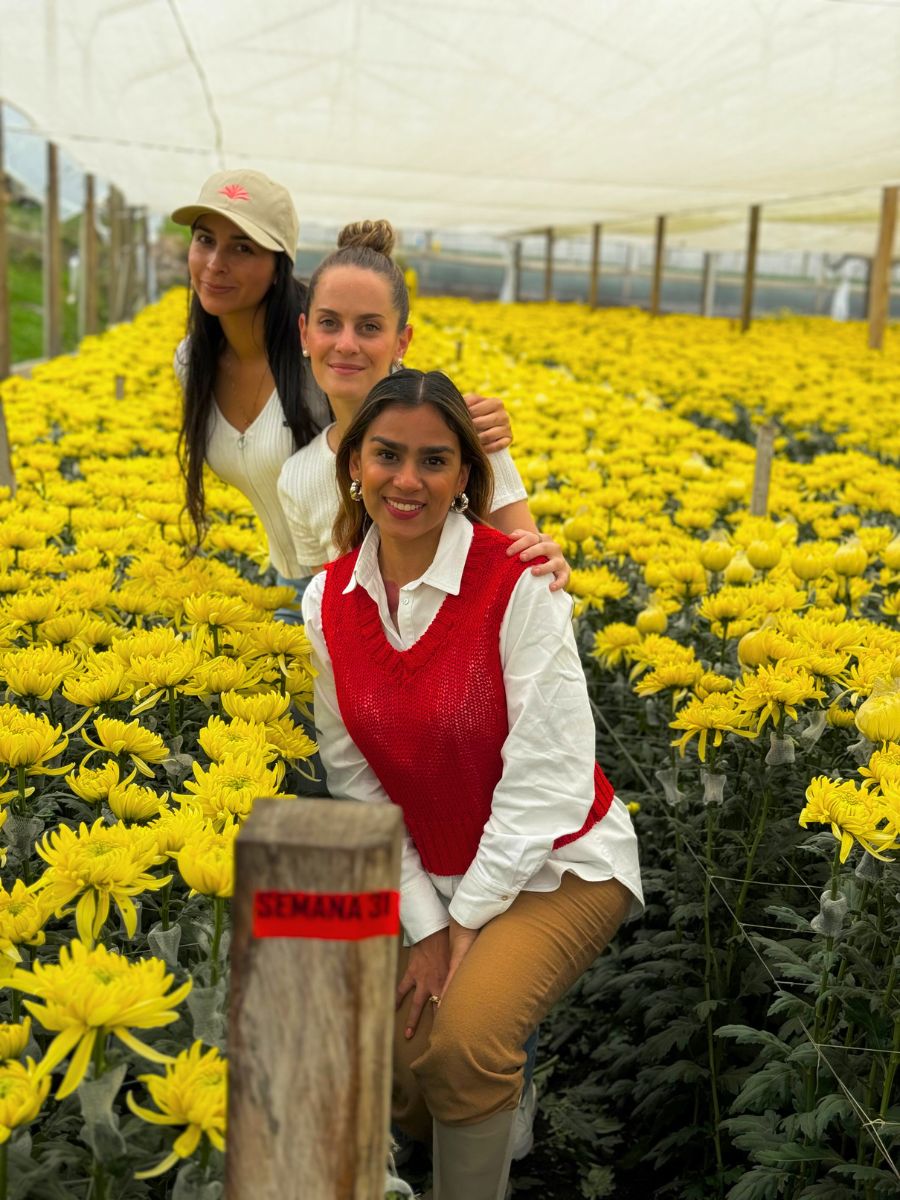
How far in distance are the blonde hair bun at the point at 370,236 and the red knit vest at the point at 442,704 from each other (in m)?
0.82

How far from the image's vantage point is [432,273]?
120 ft

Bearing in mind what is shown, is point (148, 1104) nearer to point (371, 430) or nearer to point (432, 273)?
point (371, 430)

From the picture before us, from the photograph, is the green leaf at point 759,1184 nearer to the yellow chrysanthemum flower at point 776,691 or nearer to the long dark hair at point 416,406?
the yellow chrysanthemum flower at point 776,691

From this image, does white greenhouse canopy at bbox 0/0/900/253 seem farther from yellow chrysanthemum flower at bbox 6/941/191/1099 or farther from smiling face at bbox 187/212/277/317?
yellow chrysanthemum flower at bbox 6/941/191/1099

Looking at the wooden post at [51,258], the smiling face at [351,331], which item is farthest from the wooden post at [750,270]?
the smiling face at [351,331]

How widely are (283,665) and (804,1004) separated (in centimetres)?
100

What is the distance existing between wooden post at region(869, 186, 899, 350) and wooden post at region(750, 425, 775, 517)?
30.4ft

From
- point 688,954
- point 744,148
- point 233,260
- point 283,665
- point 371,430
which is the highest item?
point 744,148

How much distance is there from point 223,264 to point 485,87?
238 inches

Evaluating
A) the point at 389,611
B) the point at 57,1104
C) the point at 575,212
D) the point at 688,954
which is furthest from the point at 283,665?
the point at 575,212

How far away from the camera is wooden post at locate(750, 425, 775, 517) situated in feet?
13.7

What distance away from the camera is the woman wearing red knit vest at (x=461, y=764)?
197 cm

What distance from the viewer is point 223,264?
2.86 m

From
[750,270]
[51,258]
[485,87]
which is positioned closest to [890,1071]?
[485,87]
